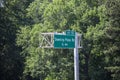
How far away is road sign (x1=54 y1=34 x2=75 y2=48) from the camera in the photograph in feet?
47.1

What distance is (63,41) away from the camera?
14.4 meters

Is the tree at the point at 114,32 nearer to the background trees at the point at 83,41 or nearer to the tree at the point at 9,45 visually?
the background trees at the point at 83,41

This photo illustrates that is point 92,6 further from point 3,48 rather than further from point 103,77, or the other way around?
point 3,48

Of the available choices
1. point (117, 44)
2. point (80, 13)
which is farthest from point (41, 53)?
point (117, 44)

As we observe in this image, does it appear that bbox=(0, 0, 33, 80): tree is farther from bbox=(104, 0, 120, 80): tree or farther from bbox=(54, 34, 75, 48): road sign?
bbox=(54, 34, 75, 48): road sign

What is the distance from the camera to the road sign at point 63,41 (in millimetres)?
14359

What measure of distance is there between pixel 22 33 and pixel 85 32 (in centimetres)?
667

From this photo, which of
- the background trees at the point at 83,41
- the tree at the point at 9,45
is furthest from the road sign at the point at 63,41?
the tree at the point at 9,45

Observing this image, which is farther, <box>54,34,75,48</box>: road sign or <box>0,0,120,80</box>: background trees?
<box>0,0,120,80</box>: background trees

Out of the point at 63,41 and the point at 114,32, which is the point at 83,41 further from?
the point at 63,41

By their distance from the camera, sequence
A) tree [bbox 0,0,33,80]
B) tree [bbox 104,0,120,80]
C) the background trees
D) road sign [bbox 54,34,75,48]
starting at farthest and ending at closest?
tree [bbox 0,0,33,80], the background trees, tree [bbox 104,0,120,80], road sign [bbox 54,34,75,48]

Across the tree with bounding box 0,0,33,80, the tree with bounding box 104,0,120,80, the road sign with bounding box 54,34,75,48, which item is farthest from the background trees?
the road sign with bounding box 54,34,75,48

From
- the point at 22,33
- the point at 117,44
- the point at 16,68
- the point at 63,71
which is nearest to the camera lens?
the point at 117,44

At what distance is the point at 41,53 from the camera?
99.8 ft
